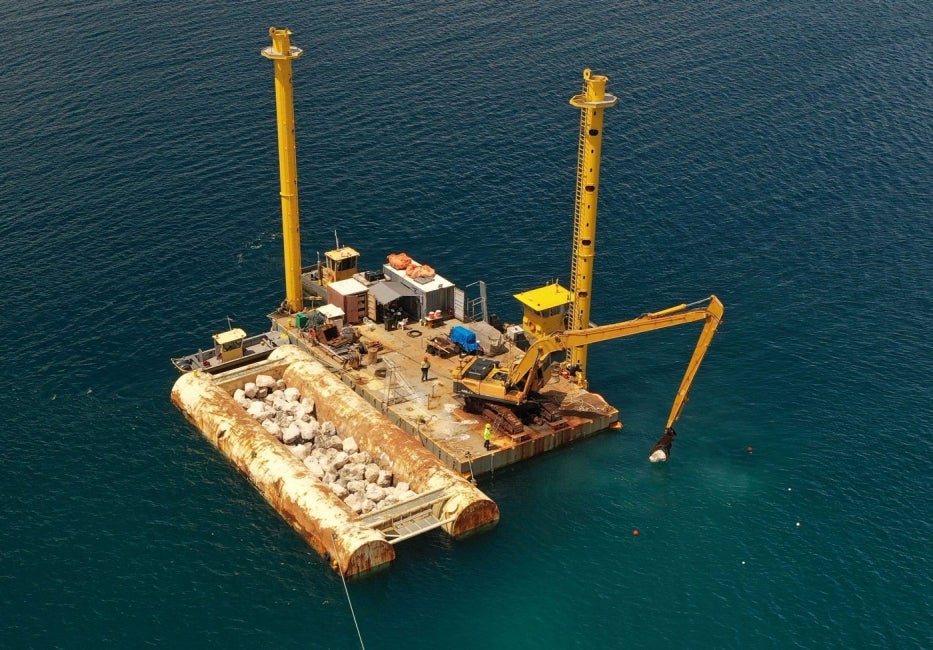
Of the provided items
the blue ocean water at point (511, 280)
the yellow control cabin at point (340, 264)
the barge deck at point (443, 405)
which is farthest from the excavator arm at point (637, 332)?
the yellow control cabin at point (340, 264)

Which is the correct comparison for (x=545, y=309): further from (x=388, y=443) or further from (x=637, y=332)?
(x=388, y=443)

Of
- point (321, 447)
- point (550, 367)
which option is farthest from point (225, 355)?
point (550, 367)

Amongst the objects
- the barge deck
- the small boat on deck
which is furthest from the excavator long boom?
the small boat on deck

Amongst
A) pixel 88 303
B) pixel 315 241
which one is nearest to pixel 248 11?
pixel 315 241

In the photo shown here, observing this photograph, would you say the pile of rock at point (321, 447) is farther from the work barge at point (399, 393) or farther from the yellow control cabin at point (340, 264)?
the yellow control cabin at point (340, 264)

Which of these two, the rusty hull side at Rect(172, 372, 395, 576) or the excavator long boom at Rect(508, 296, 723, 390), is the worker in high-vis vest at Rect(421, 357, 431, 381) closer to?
the excavator long boom at Rect(508, 296, 723, 390)

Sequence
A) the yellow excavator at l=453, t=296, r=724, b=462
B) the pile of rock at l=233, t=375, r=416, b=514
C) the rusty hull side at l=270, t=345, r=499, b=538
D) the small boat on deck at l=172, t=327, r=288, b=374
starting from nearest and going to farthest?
the rusty hull side at l=270, t=345, r=499, b=538 → the pile of rock at l=233, t=375, r=416, b=514 → the yellow excavator at l=453, t=296, r=724, b=462 → the small boat on deck at l=172, t=327, r=288, b=374

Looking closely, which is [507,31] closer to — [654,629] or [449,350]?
[449,350]
